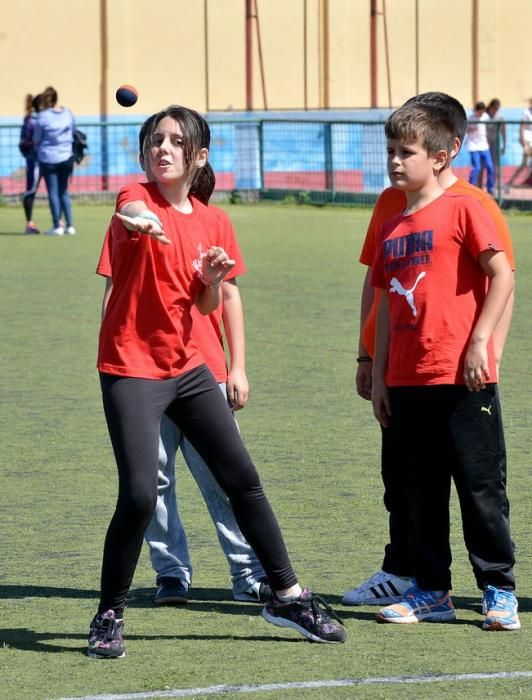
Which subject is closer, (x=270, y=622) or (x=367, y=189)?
(x=270, y=622)

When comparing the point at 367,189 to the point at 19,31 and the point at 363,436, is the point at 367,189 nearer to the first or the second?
Result: the point at 19,31

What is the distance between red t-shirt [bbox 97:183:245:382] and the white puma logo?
0.66 meters

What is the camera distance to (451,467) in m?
5.16

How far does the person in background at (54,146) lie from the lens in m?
20.3

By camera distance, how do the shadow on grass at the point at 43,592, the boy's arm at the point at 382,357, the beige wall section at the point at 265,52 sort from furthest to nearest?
the beige wall section at the point at 265,52
the shadow on grass at the point at 43,592
the boy's arm at the point at 382,357

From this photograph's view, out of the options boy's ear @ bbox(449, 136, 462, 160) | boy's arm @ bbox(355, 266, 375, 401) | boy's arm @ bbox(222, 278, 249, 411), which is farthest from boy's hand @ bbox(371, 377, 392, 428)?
boy's ear @ bbox(449, 136, 462, 160)

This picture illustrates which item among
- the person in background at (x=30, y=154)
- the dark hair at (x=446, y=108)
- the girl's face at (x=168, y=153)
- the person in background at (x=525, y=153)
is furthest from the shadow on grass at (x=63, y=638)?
the person in background at (x=525, y=153)

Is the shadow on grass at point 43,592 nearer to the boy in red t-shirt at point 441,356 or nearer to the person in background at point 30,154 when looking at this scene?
the boy in red t-shirt at point 441,356

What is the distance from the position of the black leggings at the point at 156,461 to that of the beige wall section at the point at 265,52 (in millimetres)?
26546

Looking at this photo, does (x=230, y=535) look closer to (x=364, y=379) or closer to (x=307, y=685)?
(x=364, y=379)

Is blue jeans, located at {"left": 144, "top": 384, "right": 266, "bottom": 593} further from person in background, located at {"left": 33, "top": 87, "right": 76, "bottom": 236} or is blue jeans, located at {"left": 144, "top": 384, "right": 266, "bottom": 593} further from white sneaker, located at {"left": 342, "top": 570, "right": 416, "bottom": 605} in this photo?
person in background, located at {"left": 33, "top": 87, "right": 76, "bottom": 236}

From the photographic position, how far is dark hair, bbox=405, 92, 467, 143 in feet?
16.9

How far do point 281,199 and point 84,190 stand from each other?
12.8 feet

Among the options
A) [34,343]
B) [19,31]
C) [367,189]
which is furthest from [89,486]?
[19,31]
